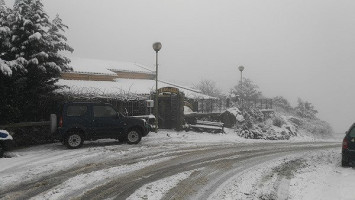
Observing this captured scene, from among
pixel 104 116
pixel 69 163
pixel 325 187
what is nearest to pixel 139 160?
pixel 69 163

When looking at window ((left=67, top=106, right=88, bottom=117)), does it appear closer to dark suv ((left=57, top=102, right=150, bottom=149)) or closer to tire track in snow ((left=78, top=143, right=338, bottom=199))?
dark suv ((left=57, top=102, right=150, bottom=149))

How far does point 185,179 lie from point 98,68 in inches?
888

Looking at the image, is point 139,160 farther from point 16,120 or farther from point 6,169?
point 16,120

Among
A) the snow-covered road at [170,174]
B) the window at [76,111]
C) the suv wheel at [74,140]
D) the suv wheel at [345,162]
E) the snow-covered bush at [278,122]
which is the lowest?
the snow-covered road at [170,174]

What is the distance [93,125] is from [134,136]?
1.97m

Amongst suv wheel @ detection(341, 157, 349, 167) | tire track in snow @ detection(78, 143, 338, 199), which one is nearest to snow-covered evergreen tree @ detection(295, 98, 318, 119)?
tire track in snow @ detection(78, 143, 338, 199)

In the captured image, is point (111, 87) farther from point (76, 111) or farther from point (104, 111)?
point (76, 111)

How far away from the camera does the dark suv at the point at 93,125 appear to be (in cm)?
1220

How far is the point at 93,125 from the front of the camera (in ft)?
41.6

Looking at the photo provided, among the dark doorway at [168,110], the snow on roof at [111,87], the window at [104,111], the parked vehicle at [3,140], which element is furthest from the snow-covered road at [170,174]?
the dark doorway at [168,110]

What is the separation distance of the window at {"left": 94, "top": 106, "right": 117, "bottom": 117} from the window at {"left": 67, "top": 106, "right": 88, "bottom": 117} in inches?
18.2

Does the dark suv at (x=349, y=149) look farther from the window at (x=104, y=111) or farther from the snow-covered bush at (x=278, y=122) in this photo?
the snow-covered bush at (x=278, y=122)

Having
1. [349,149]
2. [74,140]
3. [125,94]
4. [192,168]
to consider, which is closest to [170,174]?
[192,168]

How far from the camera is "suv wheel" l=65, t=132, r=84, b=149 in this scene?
40.2ft
